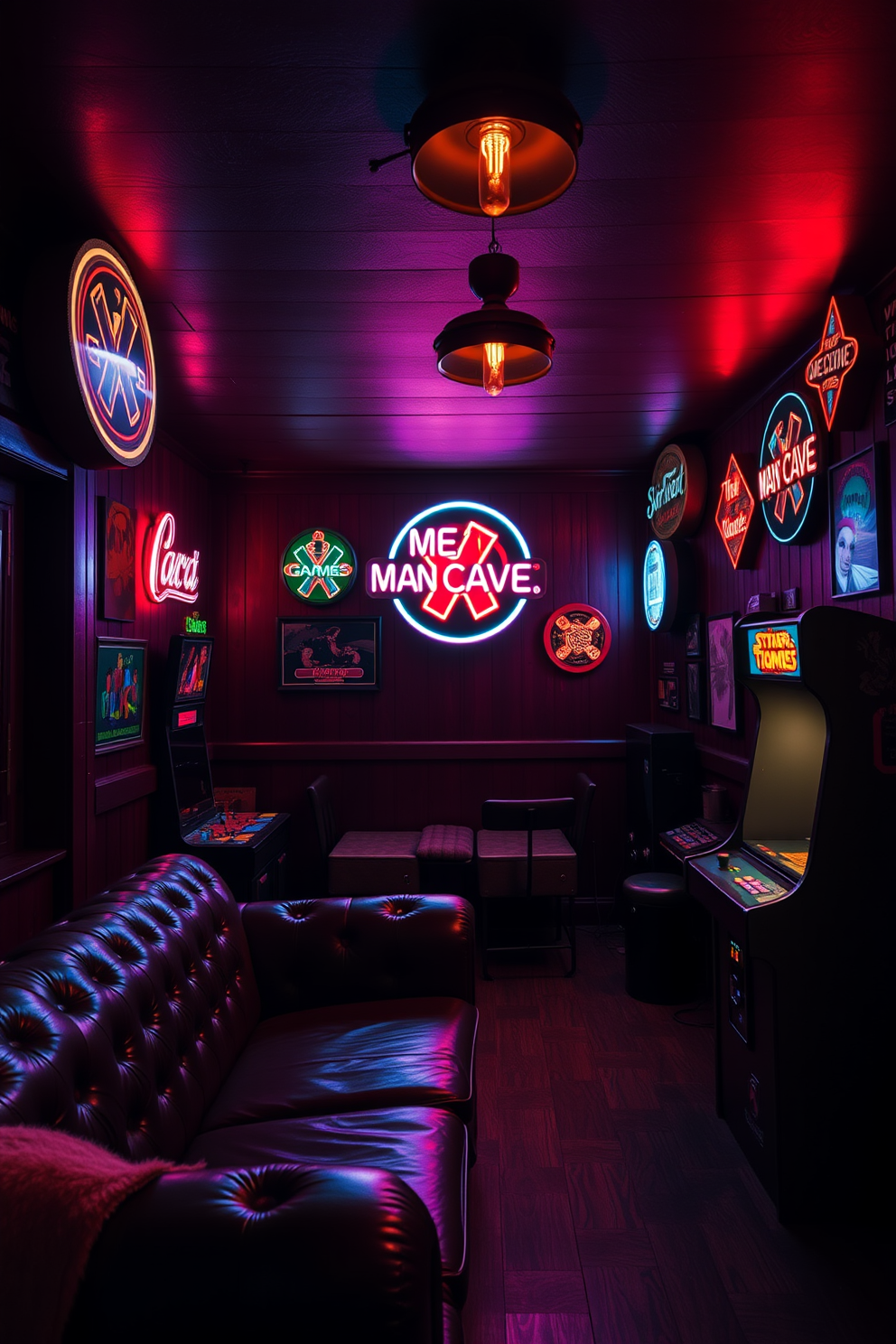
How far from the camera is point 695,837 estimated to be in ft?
11.9

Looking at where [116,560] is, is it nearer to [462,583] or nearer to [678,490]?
[462,583]

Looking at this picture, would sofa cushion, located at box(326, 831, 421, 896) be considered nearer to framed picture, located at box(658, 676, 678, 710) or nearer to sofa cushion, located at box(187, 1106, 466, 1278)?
framed picture, located at box(658, 676, 678, 710)

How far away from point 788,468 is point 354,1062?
2691mm

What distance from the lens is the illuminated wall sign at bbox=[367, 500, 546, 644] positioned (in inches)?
195

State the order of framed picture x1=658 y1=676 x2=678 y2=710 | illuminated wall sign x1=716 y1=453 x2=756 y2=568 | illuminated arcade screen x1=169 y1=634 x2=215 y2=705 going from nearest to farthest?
illuminated wall sign x1=716 y1=453 x2=756 y2=568 < illuminated arcade screen x1=169 y1=634 x2=215 y2=705 < framed picture x1=658 y1=676 x2=678 y2=710

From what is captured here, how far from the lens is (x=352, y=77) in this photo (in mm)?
1763

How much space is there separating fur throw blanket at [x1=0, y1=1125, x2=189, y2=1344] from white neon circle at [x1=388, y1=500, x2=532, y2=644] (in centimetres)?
419

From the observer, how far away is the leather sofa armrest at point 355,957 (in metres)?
2.54

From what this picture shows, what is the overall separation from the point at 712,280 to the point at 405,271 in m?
1.04

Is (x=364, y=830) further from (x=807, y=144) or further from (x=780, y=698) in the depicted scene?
(x=807, y=144)

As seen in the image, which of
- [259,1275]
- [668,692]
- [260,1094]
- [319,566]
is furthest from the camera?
[319,566]

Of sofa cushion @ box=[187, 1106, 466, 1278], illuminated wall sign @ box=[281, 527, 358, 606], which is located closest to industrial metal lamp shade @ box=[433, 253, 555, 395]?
sofa cushion @ box=[187, 1106, 466, 1278]

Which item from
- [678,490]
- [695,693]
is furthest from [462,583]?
[695,693]

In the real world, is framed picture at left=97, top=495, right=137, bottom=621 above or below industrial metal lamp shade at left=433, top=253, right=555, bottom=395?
below
